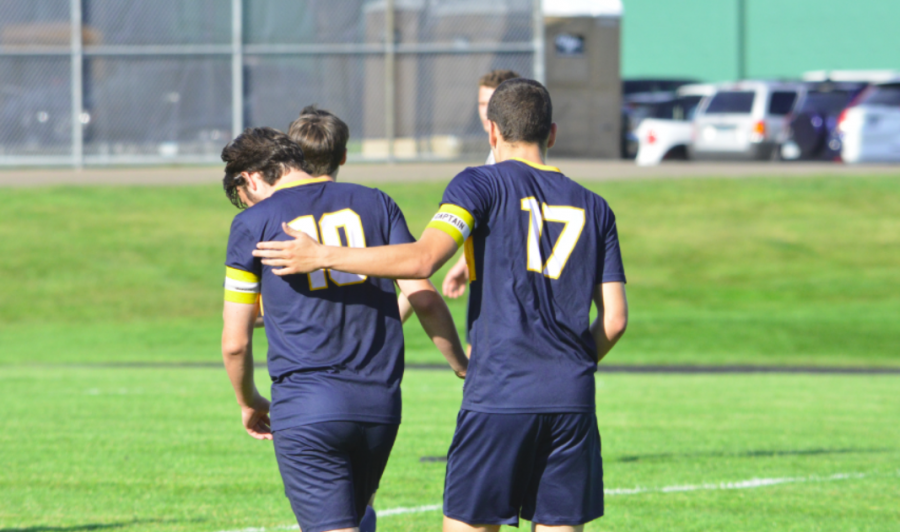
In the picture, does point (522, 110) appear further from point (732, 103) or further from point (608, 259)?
point (732, 103)

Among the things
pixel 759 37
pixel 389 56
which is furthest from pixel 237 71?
pixel 759 37

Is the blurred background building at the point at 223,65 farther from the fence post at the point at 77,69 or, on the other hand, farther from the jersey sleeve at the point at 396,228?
the jersey sleeve at the point at 396,228

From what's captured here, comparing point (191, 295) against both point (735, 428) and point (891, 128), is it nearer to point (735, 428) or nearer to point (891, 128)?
point (735, 428)

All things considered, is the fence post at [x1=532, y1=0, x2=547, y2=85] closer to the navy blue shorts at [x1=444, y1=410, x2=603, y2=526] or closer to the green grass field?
the green grass field

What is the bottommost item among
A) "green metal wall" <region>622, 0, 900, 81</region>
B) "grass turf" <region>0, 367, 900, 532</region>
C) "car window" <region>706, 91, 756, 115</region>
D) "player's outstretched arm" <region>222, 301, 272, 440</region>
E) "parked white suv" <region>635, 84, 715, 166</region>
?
"grass turf" <region>0, 367, 900, 532</region>

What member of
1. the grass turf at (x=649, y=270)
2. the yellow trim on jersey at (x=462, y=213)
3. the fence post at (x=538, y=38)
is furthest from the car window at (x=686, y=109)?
the yellow trim on jersey at (x=462, y=213)

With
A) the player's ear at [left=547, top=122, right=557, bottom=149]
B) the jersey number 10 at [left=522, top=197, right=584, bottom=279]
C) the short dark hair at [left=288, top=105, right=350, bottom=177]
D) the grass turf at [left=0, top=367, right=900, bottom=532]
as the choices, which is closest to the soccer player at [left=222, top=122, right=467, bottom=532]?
the short dark hair at [left=288, top=105, right=350, bottom=177]

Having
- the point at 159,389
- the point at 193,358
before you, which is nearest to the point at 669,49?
the point at 193,358

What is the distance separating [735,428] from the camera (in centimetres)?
941

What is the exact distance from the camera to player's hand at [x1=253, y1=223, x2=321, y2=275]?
366 centimetres

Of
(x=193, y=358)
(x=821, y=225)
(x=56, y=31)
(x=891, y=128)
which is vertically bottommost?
(x=193, y=358)

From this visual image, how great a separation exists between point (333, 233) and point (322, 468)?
2.67 feet

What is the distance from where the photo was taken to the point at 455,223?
3.77 meters

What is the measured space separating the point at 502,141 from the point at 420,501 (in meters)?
3.13
